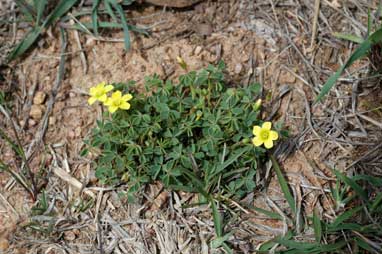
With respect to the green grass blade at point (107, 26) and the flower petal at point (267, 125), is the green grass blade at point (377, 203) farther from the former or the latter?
the green grass blade at point (107, 26)

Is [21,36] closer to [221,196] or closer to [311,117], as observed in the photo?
[221,196]

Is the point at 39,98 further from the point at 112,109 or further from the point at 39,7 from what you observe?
the point at 112,109

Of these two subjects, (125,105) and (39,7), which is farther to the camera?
(39,7)

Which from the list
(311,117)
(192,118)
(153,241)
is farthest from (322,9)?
(153,241)

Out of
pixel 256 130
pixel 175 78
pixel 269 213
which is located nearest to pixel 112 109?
pixel 175 78

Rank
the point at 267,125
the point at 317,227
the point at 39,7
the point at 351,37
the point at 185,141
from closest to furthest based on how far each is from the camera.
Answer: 1. the point at 317,227
2. the point at 267,125
3. the point at 185,141
4. the point at 351,37
5. the point at 39,7

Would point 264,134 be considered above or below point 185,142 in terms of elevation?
above

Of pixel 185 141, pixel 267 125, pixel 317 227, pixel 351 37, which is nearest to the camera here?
pixel 317 227
